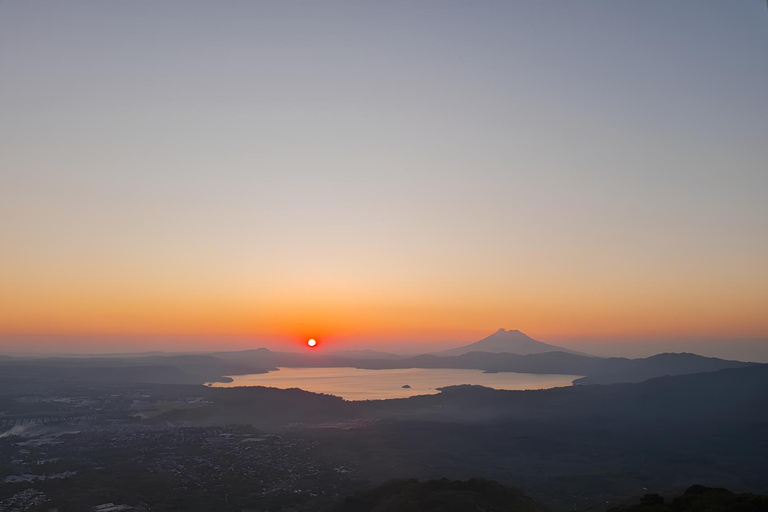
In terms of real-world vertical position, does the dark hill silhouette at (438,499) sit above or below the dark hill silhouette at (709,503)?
below

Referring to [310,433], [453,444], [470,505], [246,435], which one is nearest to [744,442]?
[453,444]

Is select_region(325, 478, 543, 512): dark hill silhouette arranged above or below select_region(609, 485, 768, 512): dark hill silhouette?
below

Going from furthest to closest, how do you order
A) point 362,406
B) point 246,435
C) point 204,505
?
point 362,406 → point 246,435 → point 204,505

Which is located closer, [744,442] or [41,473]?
[41,473]

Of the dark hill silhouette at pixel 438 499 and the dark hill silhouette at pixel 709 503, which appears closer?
the dark hill silhouette at pixel 709 503

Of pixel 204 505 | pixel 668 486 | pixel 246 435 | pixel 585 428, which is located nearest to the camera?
pixel 204 505

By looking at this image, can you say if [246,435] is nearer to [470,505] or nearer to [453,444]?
[453,444]

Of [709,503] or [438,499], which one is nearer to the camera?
[709,503]

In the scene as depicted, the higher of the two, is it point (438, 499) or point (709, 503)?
point (709, 503)
